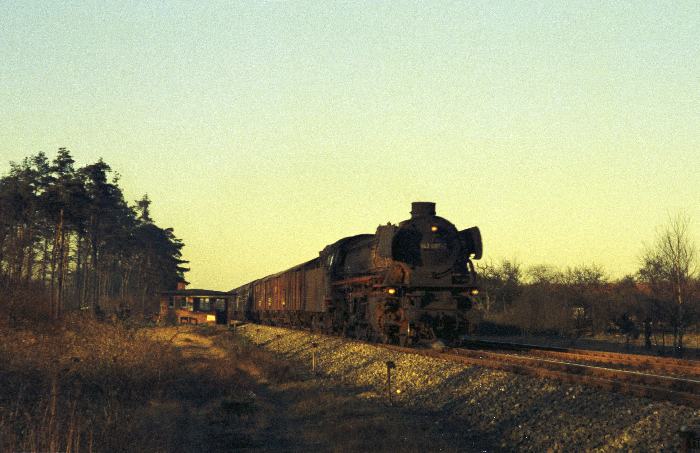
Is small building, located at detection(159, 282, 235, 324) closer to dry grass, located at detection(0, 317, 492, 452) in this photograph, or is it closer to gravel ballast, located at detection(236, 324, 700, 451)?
dry grass, located at detection(0, 317, 492, 452)

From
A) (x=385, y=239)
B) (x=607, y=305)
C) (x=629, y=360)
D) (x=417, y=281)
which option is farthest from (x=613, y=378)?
(x=607, y=305)

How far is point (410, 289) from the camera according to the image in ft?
73.9

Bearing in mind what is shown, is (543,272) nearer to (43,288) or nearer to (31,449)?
(43,288)

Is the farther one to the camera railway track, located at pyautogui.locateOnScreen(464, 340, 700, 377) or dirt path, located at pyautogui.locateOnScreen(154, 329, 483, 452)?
railway track, located at pyautogui.locateOnScreen(464, 340, 700, 377)

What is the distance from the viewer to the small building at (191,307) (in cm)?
6881

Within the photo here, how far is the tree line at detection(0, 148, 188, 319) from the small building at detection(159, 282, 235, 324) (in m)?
2.66

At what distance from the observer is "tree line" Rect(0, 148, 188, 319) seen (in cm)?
2831

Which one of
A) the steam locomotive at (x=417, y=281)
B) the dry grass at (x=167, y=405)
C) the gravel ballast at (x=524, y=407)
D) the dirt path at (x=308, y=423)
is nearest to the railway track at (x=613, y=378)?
the gravel ballast at (x=524, y=407)

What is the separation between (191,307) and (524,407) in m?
62.8

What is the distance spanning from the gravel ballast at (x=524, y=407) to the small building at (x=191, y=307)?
50.8 metres

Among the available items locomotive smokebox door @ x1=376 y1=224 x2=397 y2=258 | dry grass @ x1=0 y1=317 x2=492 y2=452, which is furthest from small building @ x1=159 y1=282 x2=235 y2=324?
locomotive smokebox door @ x1=376 y1=224 x2=397 y2=258

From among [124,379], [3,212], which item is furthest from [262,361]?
[3,212]

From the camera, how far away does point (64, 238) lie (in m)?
62.7

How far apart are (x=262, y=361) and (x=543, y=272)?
56.2 meters
